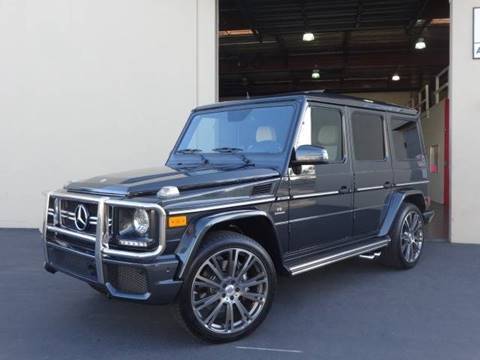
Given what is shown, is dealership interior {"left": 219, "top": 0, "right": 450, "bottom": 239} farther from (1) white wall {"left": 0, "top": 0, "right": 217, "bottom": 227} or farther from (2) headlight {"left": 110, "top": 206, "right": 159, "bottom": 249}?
(2) headlight {"left": 110, "top": 206, "right": 159, "bottom": 249}

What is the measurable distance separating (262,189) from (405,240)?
2.67 meters

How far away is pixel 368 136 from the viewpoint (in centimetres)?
536

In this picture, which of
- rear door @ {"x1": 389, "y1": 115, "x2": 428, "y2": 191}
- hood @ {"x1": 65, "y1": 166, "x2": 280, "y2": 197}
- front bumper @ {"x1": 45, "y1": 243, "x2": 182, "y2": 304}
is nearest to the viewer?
front bumper @ {"x1": 45, "y1": 243, "x2": 182, "y2": 304}

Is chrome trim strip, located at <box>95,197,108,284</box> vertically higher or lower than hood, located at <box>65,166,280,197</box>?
lower

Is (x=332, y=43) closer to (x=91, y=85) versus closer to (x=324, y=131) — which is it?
(x=91, y=85)

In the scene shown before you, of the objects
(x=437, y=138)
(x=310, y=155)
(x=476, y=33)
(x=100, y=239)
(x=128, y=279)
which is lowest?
(x=128, y=279)

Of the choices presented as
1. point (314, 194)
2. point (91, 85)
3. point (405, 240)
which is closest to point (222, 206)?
point (314, 194)

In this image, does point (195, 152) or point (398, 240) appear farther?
point (398, 240)

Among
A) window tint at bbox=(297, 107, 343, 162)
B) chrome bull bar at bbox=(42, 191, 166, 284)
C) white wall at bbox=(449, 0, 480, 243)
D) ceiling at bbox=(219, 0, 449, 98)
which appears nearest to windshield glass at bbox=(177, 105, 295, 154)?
window tint at bbox=(297, 107, 343, 162)

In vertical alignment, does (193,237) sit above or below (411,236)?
above

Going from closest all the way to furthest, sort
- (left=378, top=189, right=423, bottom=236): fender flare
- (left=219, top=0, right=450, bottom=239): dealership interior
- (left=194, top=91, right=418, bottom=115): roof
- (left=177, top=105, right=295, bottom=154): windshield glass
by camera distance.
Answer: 1. (left=177, top=105, right=295, bottom=154): windshield glass
2. (left=194, top=91, right=418, bottom=115): roof
3. (left=378, top=189, right=423, bottom=236): fender flare
4. (left=219, top=0, right=450, bottom=239): dealership interior

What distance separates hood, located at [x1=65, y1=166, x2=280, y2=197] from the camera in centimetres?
357

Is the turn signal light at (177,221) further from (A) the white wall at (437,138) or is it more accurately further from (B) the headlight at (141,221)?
(A) the white wall at (437,138)

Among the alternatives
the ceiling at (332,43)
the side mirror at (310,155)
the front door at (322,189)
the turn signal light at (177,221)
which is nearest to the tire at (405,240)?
the front door at (322,189)
